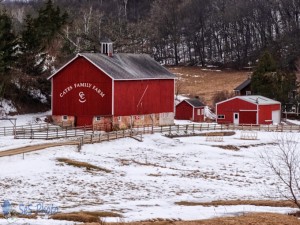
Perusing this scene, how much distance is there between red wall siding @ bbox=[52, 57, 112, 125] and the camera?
60.8 m

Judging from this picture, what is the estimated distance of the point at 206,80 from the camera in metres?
110

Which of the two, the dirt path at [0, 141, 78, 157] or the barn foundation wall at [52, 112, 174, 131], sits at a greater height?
the barn foundation wall at [52, 112, 174, 131]

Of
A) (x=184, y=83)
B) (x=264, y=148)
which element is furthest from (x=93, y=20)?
(x=264, y=148)

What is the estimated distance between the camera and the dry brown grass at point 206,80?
326 ft

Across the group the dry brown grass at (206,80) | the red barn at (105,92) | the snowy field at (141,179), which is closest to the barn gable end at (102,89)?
the red barn at (105,92)

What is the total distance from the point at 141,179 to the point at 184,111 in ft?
138

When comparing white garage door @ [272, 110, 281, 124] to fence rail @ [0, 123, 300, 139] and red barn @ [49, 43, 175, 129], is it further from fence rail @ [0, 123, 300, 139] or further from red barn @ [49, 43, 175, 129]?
red barn @ [49, 43, 175, 129]

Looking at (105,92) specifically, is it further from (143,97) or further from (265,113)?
(265,113)

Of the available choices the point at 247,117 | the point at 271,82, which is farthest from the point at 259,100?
the point at 271,82

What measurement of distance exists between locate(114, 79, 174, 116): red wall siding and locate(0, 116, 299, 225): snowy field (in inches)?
271

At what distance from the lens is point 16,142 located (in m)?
48.4

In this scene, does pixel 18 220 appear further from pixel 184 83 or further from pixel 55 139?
pixel 184 83

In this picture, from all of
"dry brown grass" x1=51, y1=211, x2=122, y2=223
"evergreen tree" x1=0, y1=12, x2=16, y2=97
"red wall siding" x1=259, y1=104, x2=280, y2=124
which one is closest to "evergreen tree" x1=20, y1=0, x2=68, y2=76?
"evergreen tree" x1=0, y1=12, x2=16, y2=97

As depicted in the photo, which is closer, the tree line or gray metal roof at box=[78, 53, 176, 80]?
gray metal roof at box=[78, 53, 176, 80]
